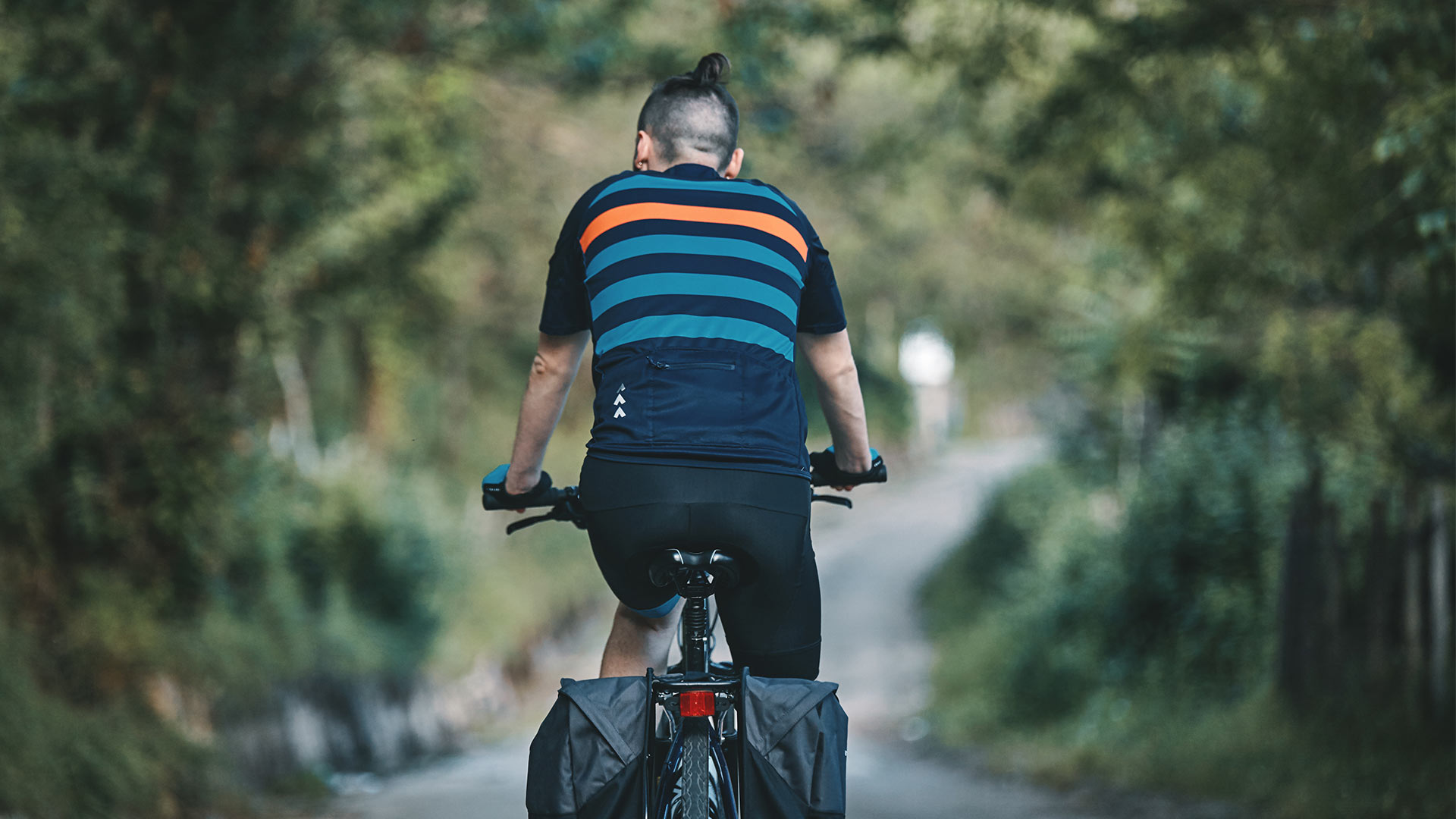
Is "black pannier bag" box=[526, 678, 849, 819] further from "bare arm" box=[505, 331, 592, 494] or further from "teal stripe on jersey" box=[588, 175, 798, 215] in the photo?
"teal stripe on jersey" box=[588, 175, 798, 215]

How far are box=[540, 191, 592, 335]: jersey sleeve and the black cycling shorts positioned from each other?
416mm

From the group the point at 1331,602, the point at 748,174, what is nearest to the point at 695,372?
the point at 1331,602

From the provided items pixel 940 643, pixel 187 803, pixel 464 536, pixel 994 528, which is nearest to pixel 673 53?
pixel 187 803

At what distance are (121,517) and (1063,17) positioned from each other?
6372 millimetres

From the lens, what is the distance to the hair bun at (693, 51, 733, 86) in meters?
3.45

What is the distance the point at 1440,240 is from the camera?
5801mm

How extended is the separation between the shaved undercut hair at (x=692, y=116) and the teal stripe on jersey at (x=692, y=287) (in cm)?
→ 38

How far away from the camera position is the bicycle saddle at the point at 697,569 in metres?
3.04

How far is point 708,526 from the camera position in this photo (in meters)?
3.04

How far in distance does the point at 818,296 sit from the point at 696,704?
3.18ft

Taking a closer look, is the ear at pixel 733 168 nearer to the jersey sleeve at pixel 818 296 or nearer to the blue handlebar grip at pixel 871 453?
the jersey sleeve at pixel 818 296

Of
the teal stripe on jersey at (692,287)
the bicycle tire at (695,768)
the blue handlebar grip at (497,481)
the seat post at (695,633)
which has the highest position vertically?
the teal stripe on jersey at (692,287)

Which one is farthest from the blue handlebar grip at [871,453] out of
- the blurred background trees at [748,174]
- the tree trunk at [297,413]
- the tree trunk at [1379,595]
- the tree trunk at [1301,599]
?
the tree trunk at [297,413]

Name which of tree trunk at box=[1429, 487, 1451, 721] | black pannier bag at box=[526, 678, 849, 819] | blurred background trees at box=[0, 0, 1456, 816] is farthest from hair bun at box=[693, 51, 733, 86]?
tree trunk at box=[1429, 487, 1451, 721]
